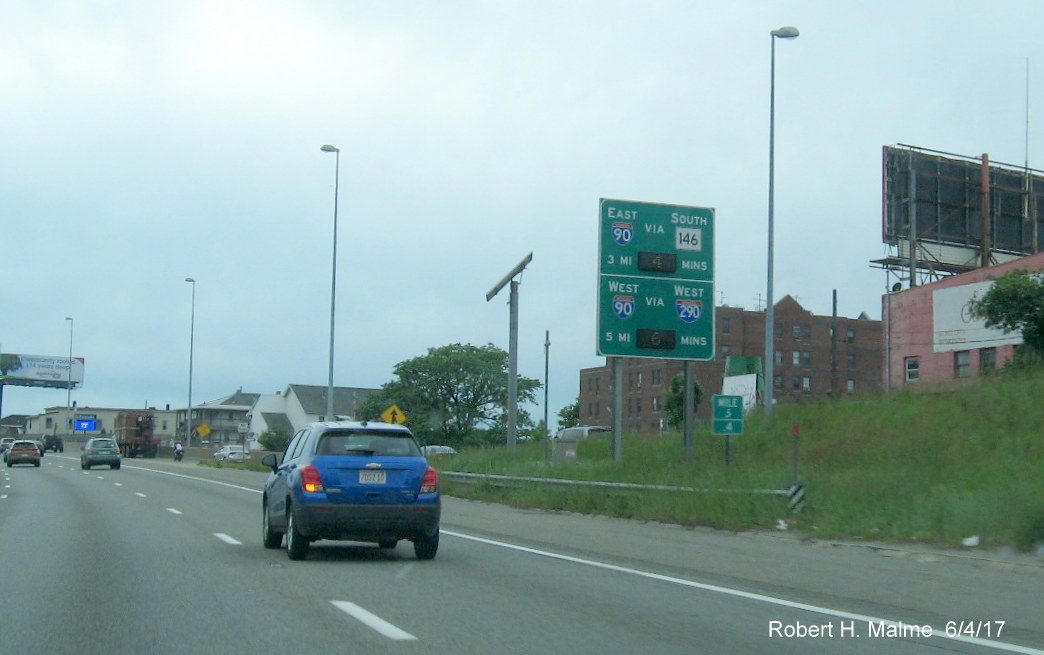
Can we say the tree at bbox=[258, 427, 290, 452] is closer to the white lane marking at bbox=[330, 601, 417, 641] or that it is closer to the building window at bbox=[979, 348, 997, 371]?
the building window at bbox=[979, 348, 997, 371]

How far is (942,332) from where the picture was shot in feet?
194

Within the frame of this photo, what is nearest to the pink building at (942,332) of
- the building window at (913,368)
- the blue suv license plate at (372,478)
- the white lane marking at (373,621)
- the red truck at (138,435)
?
the building window at (913,368)

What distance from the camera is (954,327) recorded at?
58.3 metres

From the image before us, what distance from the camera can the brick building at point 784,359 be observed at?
97750 mm

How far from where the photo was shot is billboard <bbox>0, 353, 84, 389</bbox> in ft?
465

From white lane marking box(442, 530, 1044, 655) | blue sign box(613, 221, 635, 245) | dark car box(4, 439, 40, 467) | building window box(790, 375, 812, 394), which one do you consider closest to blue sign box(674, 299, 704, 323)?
blue sign box(613, 221, 635, 245)

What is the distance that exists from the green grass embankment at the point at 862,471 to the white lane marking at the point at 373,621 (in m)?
9.33

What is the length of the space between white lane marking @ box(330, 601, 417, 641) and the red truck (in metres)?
87.9

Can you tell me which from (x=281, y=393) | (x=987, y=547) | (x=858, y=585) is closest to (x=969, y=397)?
(x=987, y=547)

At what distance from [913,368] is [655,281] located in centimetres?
3883

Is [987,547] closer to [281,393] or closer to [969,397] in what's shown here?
[969,397]

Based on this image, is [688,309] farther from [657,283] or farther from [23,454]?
[23,454]

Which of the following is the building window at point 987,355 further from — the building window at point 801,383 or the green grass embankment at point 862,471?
the building window at point 801,383

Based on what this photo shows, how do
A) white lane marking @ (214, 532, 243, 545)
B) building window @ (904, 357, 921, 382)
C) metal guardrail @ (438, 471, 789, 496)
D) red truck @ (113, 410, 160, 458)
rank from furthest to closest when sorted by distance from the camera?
red truck @ (113, 410, 160, 458) < building window @ (904, 357, 921, 382) < metal guardrail @ (438, 471, 789, 496) < white lane marking @ (214, 532, 243, 545)
